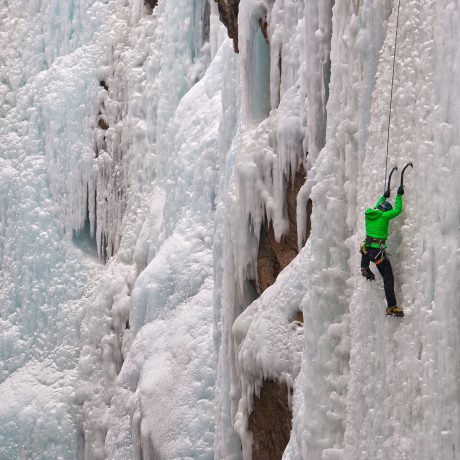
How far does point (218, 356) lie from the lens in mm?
10773

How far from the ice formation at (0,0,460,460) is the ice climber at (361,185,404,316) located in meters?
0.07

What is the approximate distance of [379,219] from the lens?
20.9 feet

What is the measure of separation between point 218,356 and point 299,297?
2.33 metres

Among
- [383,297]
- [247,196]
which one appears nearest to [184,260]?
[247,196]

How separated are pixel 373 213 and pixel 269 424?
303cm

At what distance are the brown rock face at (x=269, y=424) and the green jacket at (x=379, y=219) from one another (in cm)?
266

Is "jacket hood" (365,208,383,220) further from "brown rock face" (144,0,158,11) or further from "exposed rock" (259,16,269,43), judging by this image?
"brown rock face" (144,0,158,11)

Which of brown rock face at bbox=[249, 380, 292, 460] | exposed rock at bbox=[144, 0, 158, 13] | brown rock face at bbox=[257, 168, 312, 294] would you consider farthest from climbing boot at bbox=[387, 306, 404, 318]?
exposed rock at bbox=[144, 0, 158, 13]

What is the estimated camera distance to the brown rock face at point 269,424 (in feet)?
29.1

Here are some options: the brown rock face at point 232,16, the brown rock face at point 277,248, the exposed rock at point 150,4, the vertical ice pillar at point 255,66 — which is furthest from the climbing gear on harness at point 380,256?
the exposed rock at point 150,4

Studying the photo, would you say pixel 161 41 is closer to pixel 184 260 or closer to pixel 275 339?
pixel 184 260

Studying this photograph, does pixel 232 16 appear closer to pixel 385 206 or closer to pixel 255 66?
pixel 255 66

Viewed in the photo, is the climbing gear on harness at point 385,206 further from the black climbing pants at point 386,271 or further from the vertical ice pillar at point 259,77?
the vertical ice pillar at point 259,77

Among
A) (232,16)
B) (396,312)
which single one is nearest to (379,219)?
(396,312)
